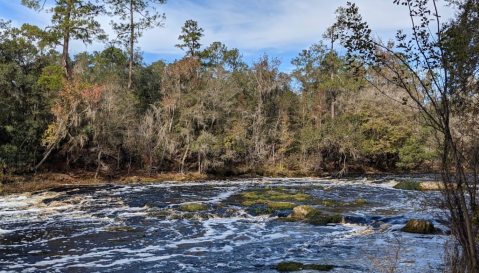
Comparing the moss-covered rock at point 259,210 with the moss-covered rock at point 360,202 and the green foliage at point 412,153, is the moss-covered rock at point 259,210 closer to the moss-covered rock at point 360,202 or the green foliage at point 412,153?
the moss-covered rock at point 360,202

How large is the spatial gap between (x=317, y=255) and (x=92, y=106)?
2412 centimetres

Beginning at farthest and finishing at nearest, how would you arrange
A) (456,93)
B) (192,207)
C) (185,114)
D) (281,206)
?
(185,114)
(281,206)
(192,207)
(456,93)

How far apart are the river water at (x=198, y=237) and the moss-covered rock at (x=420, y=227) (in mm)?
350

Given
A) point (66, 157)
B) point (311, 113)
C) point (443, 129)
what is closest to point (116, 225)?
point (443, 129)

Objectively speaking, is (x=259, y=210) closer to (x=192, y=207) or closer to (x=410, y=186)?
(x=192, y=207)

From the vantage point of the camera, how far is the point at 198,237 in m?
12.4

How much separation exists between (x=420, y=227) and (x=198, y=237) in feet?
25.4

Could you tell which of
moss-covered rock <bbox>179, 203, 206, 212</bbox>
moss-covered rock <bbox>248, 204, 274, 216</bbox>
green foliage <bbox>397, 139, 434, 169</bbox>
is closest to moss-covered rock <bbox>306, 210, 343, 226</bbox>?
moss-covered rock <bbox>248, 204, 274, 216</bbox>

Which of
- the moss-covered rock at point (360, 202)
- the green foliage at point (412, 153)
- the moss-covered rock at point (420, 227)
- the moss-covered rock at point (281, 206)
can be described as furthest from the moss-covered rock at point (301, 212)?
the green foliage at point (412, 153)

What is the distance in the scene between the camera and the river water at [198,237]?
9.45m

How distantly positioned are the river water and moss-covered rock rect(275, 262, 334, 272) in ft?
0.82

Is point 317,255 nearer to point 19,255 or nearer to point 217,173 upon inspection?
point 19,255

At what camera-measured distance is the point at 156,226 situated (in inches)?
553

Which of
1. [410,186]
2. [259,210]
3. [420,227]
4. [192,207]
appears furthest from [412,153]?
[192,207]
